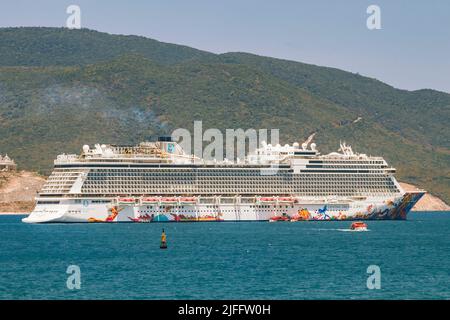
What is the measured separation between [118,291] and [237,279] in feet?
22.4

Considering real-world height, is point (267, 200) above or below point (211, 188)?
below

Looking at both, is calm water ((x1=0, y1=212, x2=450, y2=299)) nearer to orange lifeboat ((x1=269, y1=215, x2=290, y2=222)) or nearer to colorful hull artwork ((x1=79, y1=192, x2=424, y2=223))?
colorful hull artwork ((x1=79, y1=192, x2=424, y2=223))

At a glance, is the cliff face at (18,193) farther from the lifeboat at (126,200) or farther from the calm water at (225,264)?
the calm water at (225,264)

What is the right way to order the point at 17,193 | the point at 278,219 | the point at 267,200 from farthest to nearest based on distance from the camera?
the point at 17,193 < the point at 267,200 < the point at 278,219

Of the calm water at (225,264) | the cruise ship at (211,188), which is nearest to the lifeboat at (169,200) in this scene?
the cruise ship at (211,188)

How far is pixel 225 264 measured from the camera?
188ft

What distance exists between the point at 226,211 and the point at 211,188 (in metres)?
3.99

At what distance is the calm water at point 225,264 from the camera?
44.7 m

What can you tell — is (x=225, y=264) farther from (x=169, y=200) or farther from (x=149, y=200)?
(x=169, y=200)

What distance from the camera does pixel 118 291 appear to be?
44719 mm

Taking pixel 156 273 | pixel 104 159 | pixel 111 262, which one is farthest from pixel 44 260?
pixel 104 159

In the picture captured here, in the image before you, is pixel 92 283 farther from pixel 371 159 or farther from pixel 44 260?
pixel 371 159

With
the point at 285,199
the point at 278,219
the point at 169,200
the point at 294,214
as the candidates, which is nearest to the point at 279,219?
the point at 278,219
